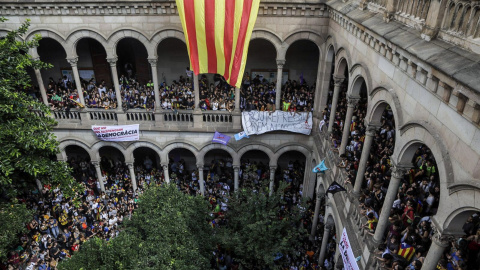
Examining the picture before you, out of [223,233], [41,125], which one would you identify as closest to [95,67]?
[41,125]

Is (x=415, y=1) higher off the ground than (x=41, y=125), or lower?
higher

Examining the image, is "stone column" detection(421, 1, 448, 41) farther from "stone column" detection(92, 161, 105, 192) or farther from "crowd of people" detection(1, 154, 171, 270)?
"stone column" detection(92, 161, 105, 192)

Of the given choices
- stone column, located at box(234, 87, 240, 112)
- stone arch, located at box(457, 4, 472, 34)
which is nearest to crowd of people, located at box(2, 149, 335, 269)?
stone column, located at box(234, 87, 240, 112)

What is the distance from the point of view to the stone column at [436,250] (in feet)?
25.0

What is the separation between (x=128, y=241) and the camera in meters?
12.3

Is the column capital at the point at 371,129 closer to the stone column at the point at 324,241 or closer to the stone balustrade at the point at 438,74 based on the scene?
the stone balustrade at the point at 438,74

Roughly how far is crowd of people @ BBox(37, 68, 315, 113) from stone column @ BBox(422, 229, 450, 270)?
12.5m

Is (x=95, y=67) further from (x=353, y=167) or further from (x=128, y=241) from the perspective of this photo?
(x=353, y=167)

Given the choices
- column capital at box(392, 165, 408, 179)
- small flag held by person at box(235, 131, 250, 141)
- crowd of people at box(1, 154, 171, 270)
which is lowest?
crowd of people at box(1, 154, 171, 270)

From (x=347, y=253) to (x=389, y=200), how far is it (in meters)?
3.26

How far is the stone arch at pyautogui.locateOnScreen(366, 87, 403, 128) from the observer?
9.47 m

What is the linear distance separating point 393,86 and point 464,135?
3.35m

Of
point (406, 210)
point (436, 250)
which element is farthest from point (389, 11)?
point (436, 250)

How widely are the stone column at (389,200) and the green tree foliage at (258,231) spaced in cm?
475
